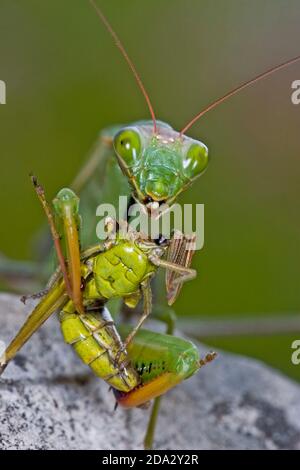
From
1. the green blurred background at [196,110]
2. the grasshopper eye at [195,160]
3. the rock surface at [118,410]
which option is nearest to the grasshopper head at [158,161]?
the grasshopper eye at [195,160]

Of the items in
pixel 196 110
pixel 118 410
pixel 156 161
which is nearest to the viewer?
pixel 156 161

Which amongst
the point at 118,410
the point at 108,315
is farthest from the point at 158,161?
the point at 118,410

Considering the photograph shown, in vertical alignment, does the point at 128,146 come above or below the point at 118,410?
above

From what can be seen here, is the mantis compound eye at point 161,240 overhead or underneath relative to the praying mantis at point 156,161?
underneath

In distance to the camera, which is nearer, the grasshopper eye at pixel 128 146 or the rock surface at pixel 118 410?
the grasshopper eye at pixel 128 146

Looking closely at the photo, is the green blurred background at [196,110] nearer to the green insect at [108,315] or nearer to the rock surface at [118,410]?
the rock surface at [118,410]

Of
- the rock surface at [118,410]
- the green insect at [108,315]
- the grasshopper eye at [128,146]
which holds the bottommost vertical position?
the rock surface at [118,410]

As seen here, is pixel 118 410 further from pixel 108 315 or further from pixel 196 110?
pixel 196 110
